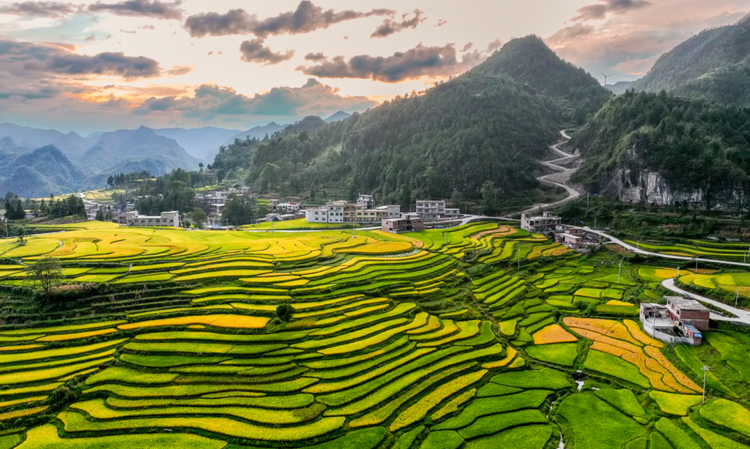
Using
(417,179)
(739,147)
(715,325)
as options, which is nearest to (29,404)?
(715,325)

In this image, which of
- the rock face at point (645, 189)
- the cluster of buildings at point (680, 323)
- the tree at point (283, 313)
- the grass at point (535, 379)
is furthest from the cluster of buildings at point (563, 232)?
the tree at point (283, 313)

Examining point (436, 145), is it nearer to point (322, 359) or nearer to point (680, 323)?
point (680, 323)

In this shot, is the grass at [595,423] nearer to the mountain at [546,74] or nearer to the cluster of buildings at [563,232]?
the cluster of buildings at [563,232]

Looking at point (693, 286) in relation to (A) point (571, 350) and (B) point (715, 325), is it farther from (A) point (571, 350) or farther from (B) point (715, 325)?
(A) point (571, 350)

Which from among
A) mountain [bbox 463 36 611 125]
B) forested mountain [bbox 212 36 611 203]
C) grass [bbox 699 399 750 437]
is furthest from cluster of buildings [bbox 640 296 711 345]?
mountain [bbox 463 36 611 125]

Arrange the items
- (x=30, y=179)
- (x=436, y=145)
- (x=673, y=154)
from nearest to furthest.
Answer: (x=673, y=154)
(x=436, y=145)
(x=30, y=179)

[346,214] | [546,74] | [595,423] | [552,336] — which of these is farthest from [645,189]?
[546,74]
